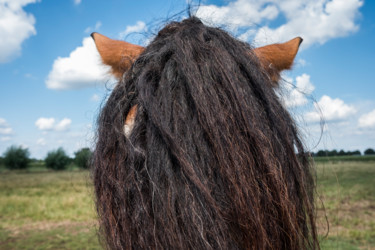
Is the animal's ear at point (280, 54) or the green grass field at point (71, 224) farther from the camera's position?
the green grass field at point (71, 224)

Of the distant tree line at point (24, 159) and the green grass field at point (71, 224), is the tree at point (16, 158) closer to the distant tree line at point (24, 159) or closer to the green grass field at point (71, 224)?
the distant tree line at point (24, 159)

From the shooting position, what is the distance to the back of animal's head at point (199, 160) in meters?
0.78

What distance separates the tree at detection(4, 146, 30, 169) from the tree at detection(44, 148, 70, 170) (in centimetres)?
423

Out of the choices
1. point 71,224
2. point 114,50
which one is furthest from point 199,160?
point 71,224

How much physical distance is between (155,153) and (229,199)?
0.24m

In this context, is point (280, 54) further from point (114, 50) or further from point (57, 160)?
point (57, 160)

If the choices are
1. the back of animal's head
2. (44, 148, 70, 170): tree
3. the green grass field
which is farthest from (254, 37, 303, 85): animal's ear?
(44, 148, 70, 170): tree

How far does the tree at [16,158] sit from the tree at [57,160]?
167 inches

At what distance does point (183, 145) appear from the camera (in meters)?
0.82

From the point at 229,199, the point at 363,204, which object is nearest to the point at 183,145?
the point at 229,199

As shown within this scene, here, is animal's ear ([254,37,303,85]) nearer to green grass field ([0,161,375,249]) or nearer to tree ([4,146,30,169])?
green grass field ([0,161,375,249])

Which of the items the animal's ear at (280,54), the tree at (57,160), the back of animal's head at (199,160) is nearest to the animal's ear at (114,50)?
the back of animal's head at (199,160)

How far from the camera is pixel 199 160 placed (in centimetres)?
82

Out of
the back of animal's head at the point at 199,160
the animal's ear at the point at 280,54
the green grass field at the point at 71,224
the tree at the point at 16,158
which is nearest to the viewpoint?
the back of animal's head at the point at 199,160
